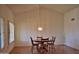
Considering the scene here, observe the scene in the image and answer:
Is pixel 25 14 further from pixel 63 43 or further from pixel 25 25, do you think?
pixel 63 43

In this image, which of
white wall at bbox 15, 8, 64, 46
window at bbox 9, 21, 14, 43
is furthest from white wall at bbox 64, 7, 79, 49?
window at bbox 9, 21, 14, 43

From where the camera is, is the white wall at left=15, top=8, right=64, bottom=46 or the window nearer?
the white wall at left=15, top=8, right=64, bottom=46

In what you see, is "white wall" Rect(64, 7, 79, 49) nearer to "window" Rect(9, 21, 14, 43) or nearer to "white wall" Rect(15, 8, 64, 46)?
"white wall" Rect(15, 8, 64, 46)

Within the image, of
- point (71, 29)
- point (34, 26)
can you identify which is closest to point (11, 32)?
point (34, 26)

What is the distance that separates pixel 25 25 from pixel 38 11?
1.79ft

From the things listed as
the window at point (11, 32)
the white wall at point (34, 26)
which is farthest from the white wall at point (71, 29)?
the window at point (11, 32)

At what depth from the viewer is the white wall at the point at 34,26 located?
13.0 feet

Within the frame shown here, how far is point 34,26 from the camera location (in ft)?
13.1

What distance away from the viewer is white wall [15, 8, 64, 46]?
13.0 ft

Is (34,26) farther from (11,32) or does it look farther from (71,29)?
(71,29)
